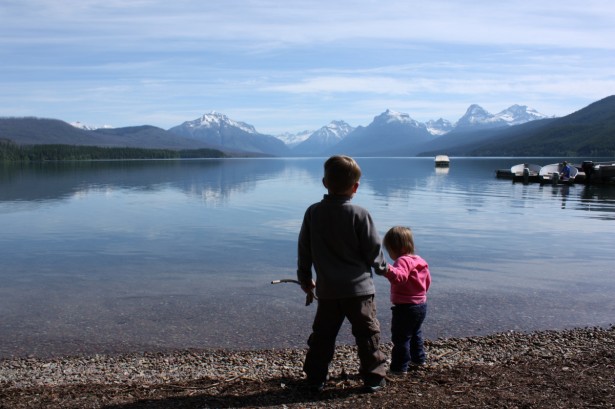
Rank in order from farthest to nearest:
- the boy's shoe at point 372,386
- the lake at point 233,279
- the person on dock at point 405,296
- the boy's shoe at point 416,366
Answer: the lake at point 233,279
the boy's shoe at point 416,366
the person on dock at point 405,296
the boy's shoe at point 372,386

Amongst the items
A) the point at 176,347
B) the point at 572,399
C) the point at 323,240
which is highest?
the point at 323,240

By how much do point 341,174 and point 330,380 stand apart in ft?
Result: 10.7

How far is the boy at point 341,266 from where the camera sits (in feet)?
25.4

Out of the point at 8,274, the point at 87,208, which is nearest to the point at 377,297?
the point at 8,274

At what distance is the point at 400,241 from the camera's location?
882 cm

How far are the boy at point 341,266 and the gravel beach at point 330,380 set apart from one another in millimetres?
473

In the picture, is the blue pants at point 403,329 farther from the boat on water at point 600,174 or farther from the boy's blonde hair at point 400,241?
the boat on water at point 600,174

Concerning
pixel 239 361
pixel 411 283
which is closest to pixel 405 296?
pixel 411 283

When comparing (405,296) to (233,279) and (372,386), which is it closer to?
(372,386)

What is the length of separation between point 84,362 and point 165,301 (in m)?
4.69

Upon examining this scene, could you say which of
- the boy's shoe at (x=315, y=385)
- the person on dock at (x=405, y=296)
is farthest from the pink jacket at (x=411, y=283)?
the boy's shoe at (x=315, y=385)

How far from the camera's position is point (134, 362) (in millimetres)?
10906

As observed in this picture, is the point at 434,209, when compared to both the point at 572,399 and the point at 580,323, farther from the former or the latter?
the point at 572,399

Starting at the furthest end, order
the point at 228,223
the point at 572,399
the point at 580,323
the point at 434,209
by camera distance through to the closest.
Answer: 1. the point at 434,209
2. the point at 228,223
3. the point at 580,323
4. the point at 572,399
